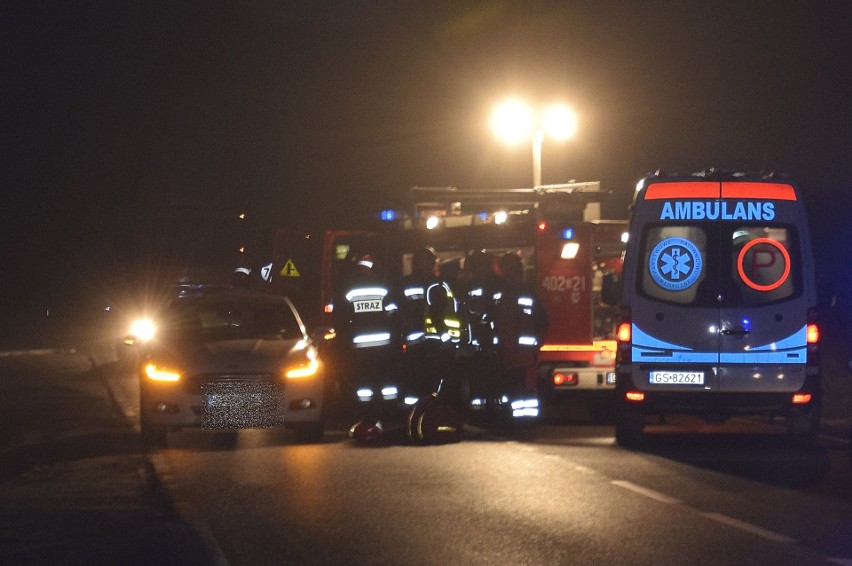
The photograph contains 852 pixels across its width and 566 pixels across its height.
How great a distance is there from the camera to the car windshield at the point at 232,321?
14.4 m

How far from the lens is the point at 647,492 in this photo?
10.1m

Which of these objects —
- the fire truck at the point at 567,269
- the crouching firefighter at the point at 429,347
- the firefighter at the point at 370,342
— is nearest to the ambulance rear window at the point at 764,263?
the fire truck at the point at 567,269

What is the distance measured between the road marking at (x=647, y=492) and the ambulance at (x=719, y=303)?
248cm

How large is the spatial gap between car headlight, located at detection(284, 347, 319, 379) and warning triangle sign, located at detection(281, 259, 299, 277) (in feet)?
21.2

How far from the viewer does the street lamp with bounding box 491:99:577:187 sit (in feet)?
78.6

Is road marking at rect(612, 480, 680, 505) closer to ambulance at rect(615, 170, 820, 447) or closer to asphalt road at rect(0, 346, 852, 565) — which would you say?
asphalt road at rect(0, 346, 852, 565)

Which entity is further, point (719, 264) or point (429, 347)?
point (429, 347)

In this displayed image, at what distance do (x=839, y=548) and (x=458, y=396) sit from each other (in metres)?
7.09

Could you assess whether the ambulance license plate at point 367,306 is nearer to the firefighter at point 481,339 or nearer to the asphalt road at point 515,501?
the firefighter at point 481,339

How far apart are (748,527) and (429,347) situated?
19.3 ft

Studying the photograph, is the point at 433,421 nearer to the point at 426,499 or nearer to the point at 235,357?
the point at 235,357

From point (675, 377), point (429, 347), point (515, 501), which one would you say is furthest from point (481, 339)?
point (515, 501)

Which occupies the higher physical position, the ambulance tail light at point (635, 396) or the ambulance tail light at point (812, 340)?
the ambulance tail light at point (812, 340)

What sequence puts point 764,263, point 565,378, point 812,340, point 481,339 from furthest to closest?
point 565,378
point 481,339
point 764,263
point 812,340
